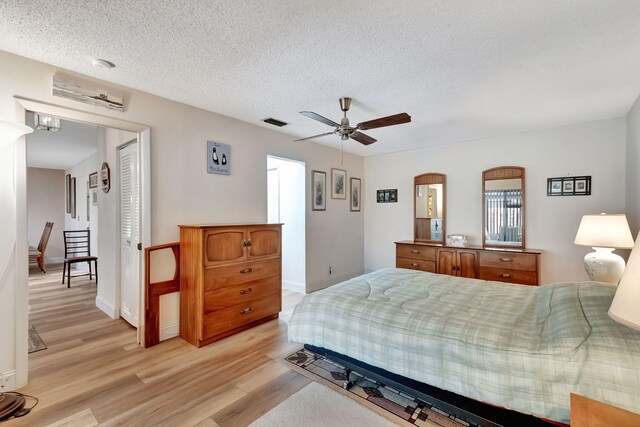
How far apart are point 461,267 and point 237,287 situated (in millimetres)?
3212

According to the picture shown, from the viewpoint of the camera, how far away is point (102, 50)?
210cm

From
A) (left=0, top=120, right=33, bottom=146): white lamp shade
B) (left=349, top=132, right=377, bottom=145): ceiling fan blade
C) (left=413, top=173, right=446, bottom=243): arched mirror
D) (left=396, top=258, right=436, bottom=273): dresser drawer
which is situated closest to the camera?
(left=0, top=120, right=33, bottom=146): white lamp shade

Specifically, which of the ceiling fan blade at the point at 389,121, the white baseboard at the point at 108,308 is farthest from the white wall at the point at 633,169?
the white baseboard at the point at 108,308

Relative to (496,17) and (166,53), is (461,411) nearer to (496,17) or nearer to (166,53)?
(496,17)

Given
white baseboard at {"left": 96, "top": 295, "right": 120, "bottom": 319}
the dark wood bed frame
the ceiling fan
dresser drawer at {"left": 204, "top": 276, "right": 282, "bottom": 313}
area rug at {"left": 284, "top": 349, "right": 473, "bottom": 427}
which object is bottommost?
area rug at {"left": 284, "top": 349, "right": 473, "bottom": 427}

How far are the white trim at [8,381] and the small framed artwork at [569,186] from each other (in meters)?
5.98

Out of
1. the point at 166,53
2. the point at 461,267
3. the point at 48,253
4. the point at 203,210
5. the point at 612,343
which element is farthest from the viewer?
the point at 48,253

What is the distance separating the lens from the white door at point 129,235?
3197 mm

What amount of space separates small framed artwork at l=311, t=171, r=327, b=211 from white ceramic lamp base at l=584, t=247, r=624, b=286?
3.50 metres

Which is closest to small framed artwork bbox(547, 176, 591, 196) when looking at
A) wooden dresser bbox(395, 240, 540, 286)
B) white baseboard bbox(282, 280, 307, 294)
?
wooden dresser bbox(395, 240, 540, 286)

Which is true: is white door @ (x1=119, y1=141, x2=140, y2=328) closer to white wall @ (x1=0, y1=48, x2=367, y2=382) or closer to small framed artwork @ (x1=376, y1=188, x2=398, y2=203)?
white wall @ (x1=0, y1=48, x2=367, y2=382)

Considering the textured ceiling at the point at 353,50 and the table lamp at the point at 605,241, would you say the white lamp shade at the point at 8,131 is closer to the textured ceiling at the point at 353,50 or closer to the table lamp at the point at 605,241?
the textured ceiling at the point at 353,50

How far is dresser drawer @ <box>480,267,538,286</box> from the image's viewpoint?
375 cm

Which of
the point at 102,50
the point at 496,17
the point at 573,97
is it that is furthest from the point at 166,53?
the point at 573,97
